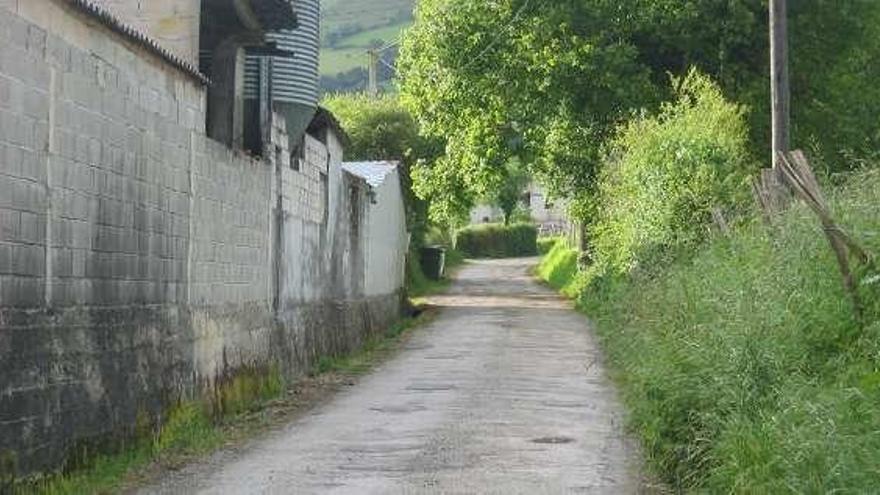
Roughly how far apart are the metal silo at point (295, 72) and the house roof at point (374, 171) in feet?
32.7

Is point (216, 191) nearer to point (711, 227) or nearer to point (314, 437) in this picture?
point (314, 437)

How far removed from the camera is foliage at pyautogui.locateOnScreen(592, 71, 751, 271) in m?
17.0

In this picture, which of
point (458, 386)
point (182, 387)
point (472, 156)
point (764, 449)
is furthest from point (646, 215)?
point (472, 156)

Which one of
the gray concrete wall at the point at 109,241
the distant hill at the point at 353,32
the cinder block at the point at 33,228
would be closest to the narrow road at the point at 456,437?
the gray concrete wall at the point at 109,241

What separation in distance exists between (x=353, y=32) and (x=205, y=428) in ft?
393

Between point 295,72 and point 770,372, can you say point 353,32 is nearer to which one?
point 295,72

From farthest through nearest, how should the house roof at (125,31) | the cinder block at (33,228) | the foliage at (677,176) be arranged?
the foliage at (677,176)
the house roof at (125,31)
the cinder block at (33,228)

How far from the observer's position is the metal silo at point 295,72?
1488 cm

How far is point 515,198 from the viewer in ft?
271

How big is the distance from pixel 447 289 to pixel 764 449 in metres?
35.5

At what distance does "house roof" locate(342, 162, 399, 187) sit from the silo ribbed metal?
395 inches

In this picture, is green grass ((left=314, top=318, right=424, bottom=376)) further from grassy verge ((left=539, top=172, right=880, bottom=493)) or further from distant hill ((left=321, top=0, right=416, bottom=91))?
distant hill ((left=321, top=0, right=416, bottom=91))

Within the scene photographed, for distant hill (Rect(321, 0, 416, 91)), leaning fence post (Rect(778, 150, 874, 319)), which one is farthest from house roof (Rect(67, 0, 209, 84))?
distant hill (Rect(321, 0, 416, 91))

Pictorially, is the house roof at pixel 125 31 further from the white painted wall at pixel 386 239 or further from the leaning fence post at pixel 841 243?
the white painted wall at pixel 386 239
